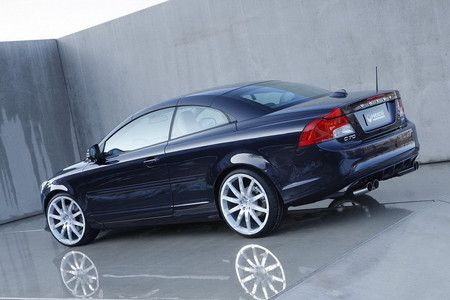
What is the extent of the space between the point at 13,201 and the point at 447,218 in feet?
26.9

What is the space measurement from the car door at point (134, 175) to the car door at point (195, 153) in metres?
0.11

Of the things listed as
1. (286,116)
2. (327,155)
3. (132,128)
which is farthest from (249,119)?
(132,128)

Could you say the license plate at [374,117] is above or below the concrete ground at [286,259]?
above

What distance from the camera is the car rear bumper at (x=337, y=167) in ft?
18.1

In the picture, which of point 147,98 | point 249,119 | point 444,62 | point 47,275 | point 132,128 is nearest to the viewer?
point 249,119

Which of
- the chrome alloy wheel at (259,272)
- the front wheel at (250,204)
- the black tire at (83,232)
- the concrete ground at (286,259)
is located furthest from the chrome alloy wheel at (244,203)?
the black tire at (83,232)

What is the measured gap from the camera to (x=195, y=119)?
6430 mm

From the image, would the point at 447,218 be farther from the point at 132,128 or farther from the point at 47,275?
the point at 47,275

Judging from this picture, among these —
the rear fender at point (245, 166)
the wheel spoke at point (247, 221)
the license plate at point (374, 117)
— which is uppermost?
the license plate at point (374, 117)

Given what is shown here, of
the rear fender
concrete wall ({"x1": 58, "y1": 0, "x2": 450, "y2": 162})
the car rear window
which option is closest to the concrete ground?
the rear fender

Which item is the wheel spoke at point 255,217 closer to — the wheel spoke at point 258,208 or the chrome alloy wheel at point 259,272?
the wheel spoke at point 258,208

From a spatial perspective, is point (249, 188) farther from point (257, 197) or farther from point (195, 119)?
point (195, 119)

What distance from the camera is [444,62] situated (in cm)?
837

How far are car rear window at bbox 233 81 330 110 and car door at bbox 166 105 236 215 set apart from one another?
12.7 inches
